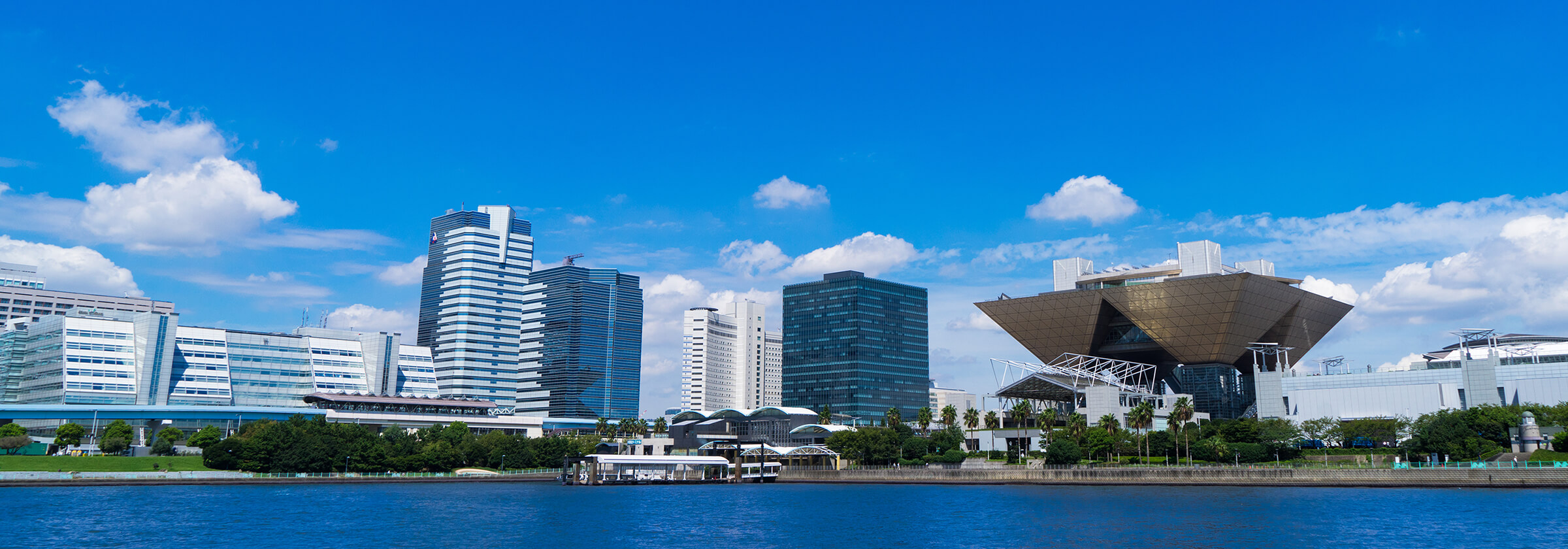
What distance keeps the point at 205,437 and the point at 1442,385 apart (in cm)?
18325

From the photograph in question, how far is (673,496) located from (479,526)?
4742 cm

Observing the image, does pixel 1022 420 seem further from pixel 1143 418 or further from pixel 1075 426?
pixel 1143 418

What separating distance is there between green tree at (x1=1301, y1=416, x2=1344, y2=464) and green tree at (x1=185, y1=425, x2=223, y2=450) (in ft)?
514

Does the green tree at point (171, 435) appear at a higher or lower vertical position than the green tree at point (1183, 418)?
lower

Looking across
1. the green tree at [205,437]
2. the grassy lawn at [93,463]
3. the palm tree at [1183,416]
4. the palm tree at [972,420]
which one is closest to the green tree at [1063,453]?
the palm tree at [1183,416]

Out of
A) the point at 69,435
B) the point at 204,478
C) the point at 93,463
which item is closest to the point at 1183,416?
the point at 204,478

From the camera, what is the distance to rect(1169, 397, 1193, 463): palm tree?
137m

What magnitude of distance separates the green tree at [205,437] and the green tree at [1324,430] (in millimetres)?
156734

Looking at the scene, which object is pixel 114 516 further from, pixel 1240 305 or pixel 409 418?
pixel 1240 305

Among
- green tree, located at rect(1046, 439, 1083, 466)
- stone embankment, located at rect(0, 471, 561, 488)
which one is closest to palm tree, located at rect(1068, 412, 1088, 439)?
green tree, located at rect(1046, 439, 1083, 466)

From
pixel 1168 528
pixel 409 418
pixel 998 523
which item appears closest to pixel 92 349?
pixel 409 418

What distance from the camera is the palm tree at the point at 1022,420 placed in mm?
163625

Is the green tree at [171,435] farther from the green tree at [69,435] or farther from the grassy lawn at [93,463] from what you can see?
the green tree at [69,435]

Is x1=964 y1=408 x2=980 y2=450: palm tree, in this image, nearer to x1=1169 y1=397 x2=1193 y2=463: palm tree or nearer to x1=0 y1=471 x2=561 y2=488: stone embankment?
x1=1169 y1=397 x2=1193 y2=463: palm tree
